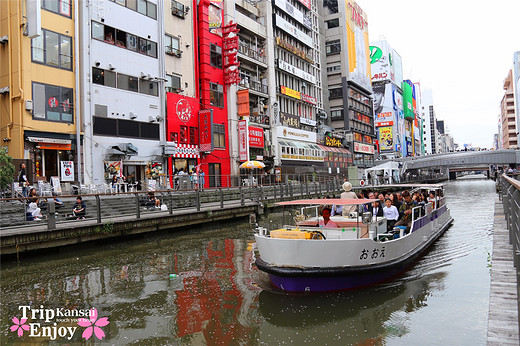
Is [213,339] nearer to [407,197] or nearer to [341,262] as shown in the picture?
[341,262]

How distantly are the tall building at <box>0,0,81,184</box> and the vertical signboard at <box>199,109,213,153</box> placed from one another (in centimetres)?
1153

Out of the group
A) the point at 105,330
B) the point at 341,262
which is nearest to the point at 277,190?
the point at 341,262

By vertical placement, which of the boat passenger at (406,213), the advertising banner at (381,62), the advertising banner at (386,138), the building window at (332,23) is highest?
the advertising banner at (381,62)

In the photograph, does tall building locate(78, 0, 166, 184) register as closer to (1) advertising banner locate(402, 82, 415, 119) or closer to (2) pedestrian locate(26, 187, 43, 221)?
(2) pedestrian locate(26, 187, 43, 221)

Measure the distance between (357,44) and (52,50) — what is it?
65984mm

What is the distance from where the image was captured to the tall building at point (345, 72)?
7256 centimetres

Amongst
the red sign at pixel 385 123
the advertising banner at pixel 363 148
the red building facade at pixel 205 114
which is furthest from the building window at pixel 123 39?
the red sign at pixel 385 123

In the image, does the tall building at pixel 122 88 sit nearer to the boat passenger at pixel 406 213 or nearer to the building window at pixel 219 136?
the building window at pixel 219 136

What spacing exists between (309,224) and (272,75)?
39.2 meters

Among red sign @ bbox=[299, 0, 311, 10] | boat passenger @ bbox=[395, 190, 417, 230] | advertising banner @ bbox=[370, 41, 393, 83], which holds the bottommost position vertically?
boat passenger @ bbox=[395, 190, 417, 230]

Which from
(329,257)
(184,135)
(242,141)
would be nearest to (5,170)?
(329,257)

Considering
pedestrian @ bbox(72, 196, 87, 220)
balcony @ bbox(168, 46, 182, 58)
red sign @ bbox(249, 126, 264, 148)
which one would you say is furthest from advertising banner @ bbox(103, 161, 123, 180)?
red sign @ bbox(249, 126, 264, 148)

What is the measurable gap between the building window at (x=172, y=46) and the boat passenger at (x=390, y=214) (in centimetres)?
2581

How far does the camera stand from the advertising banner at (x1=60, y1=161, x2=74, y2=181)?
2384cm
